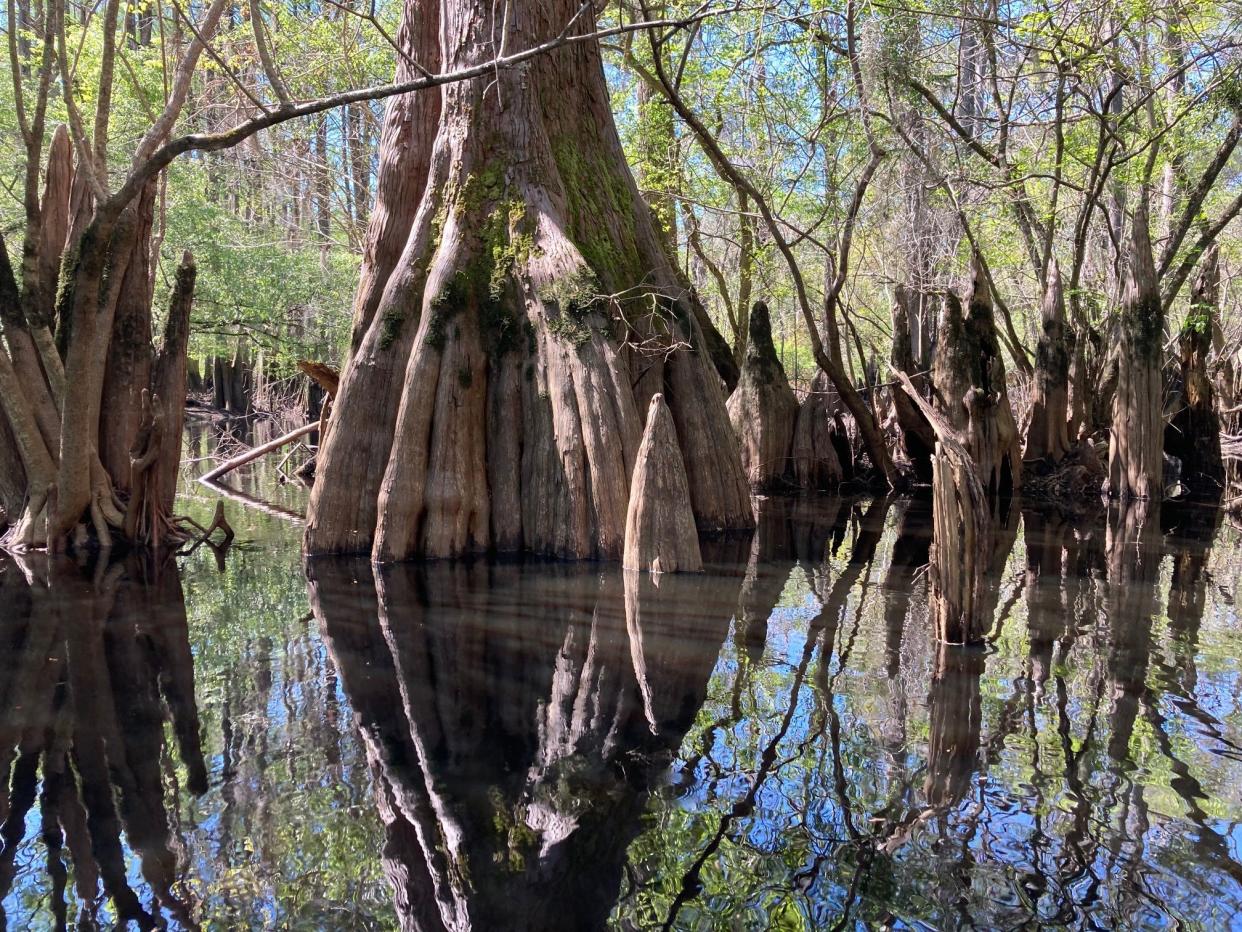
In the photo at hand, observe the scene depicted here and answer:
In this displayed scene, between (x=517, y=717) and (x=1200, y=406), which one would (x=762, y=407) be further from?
(x=517, y=717)

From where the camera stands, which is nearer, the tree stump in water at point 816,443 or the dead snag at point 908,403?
the dead snag at point 908,403

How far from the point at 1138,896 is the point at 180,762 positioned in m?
3.46

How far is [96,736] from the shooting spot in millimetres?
4418

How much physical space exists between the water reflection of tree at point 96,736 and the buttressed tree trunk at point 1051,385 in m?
11.5

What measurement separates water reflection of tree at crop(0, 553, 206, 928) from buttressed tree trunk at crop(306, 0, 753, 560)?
80.9 inches

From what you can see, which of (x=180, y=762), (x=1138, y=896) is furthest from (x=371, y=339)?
(x=1138, y=896)

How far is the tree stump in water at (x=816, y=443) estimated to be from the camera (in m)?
14.6

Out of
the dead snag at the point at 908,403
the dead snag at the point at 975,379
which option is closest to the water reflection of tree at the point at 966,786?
the dead snag at the point at 975,379

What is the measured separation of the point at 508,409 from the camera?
352 inches

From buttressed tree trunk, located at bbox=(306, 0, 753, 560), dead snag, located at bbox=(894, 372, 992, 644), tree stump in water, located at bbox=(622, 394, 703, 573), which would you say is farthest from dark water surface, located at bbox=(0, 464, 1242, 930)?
buttressed tree trunk, located at bbox=(306, 0, 753, 560)

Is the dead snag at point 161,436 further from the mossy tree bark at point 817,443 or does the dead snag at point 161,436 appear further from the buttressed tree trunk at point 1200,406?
the buttressed tree trunk at point 1200,406

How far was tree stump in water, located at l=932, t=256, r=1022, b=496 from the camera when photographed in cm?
1275

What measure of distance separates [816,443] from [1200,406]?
17.4 feet

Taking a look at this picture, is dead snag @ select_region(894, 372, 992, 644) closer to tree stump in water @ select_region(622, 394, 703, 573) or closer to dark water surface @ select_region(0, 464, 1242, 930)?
dark water surface @ select_region(0, 464, 1242, 930)
